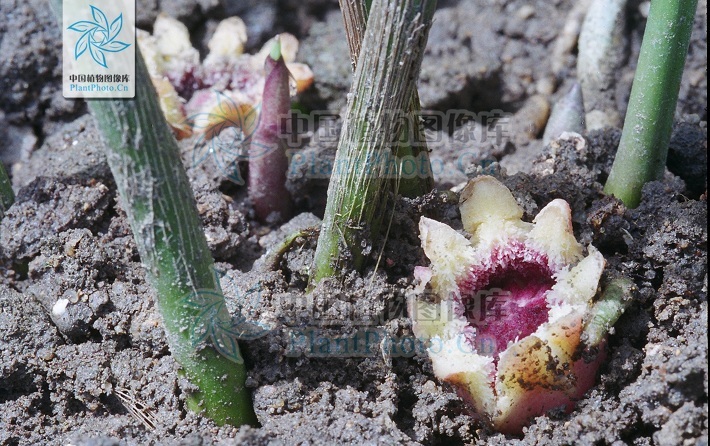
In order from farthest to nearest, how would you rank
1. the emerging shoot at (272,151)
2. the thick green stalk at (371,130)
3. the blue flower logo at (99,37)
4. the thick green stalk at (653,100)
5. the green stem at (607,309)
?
the emerging shoot at (272,151) < the thick green stalk at (653,100) < the green stem at (607,309) < the thick green stalk at (371,130) < the blue flower logo at (99,37)

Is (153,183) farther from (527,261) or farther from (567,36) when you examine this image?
(567,36)

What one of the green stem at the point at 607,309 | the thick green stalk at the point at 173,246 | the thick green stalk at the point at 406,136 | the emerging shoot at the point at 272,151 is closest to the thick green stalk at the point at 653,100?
the green stem at the point at 607,309

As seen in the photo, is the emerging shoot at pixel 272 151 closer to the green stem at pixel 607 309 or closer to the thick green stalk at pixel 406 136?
the thick green stalk at pixel 406 136

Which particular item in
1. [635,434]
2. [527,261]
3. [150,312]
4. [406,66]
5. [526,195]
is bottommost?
[635,434]

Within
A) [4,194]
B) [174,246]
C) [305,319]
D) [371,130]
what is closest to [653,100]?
[371,130]

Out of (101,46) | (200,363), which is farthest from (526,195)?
(101,46)

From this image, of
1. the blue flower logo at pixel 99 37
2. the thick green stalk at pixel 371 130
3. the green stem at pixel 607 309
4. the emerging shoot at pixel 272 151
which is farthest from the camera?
the emerging shoot at pixel 272 151

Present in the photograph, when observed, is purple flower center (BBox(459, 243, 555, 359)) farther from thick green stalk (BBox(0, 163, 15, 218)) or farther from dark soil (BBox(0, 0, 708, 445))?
thick green stalk (BBox(0, 163, 15, 218))

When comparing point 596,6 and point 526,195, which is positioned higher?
point 596,6
